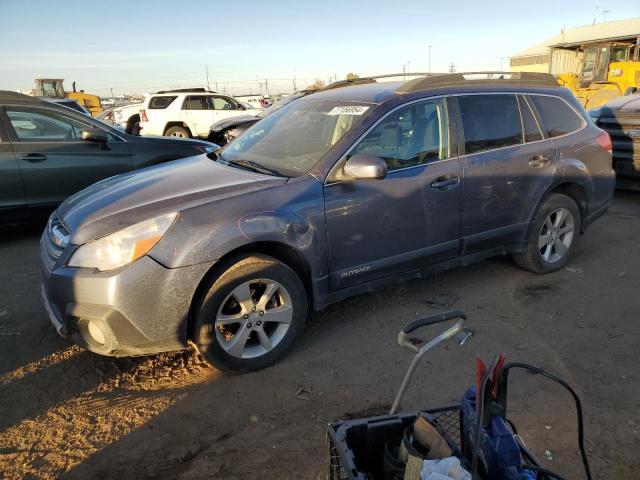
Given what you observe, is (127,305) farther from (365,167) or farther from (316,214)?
(365,167)

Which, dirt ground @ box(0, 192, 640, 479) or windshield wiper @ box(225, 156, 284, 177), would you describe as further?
windshield wiper @ box(225, 156, 284, 177)

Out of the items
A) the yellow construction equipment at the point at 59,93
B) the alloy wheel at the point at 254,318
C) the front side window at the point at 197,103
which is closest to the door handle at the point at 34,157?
the alloy wheel at the point at 254,318

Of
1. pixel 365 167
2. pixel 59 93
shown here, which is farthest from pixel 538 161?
pixel 59 93

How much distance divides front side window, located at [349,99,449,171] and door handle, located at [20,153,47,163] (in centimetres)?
430

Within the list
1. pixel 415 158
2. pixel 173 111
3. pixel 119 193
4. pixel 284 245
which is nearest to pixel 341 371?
pixel 284 245

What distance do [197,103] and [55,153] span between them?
10.6m

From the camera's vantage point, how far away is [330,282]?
3426 mm

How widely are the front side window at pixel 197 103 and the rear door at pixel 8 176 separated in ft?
34.6

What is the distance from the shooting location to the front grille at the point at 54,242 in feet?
10.1

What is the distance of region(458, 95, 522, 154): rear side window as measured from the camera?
4.01 meters

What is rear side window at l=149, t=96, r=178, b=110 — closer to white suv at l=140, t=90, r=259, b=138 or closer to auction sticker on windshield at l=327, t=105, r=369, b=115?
white suv at l=140, t=90, r=259, b=138

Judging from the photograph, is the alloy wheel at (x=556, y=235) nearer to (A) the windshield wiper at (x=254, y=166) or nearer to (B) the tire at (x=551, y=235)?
(B) the tire at (x=551, y=235)

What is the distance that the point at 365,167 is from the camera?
3254 mm

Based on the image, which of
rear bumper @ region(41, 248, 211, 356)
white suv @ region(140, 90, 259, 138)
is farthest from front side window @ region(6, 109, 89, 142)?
white suv @ region(140, 90, 259, 138)
